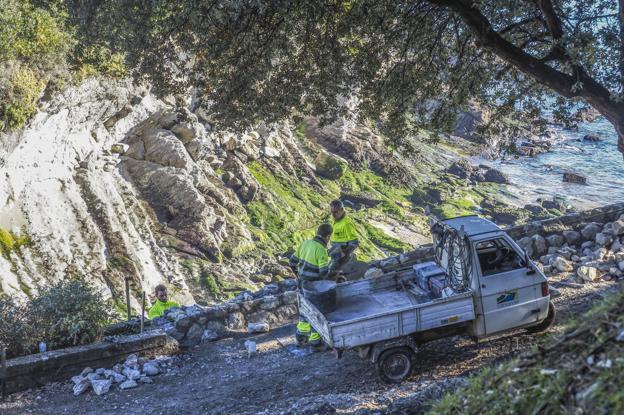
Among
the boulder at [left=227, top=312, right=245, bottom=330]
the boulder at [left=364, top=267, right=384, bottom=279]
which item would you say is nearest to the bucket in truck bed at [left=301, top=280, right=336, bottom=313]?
the boulder at [left=227, top=312, right=245, bottom=330]

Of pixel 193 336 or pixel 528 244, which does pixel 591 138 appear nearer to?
pixel 528 244

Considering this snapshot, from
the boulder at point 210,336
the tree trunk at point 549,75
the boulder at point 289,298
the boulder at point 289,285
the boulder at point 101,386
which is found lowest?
the boulder at point 101,386

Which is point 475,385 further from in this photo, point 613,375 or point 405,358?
point 405,358

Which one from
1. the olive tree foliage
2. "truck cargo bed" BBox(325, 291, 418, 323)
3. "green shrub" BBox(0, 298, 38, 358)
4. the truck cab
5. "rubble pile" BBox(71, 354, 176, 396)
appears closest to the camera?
the truck cab

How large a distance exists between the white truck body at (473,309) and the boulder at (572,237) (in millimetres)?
6085

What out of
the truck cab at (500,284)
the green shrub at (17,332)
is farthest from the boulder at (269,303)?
the truck cab at (500,284)

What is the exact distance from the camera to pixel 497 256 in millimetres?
9188

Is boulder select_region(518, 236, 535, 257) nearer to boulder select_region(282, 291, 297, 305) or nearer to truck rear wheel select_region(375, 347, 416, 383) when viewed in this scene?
boulder select_region(282, 291, 297, 305)

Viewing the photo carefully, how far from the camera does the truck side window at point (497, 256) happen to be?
9.17 m

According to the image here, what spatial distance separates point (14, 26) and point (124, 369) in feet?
34.7

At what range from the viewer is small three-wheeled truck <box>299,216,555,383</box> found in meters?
8.49

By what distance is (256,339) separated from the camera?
1170 cm

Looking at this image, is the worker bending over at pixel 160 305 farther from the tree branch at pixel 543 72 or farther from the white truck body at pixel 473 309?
the tree branch at pixel 543 72

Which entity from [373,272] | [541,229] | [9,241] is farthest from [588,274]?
[9,241]
